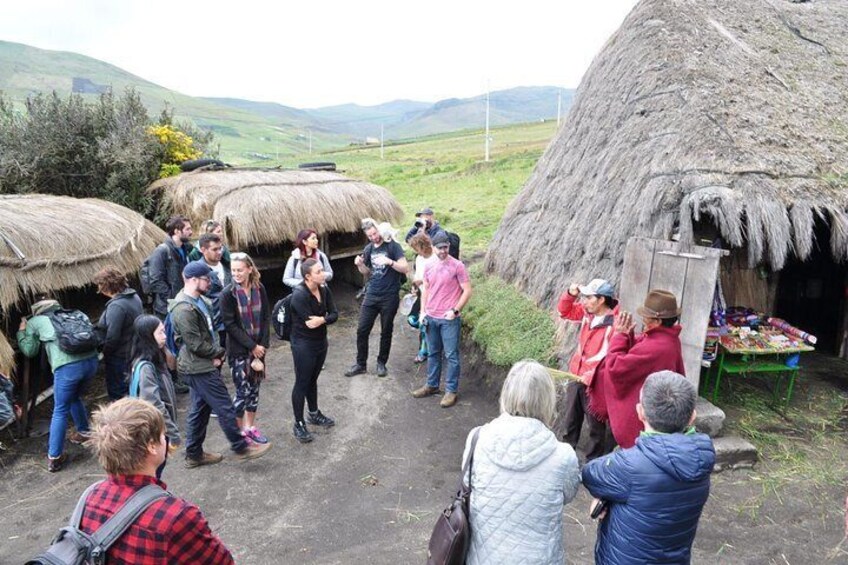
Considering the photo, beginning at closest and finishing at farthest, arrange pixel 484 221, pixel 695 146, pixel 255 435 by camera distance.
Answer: pixel 255 435, pixel 695 146, pixel 484 221

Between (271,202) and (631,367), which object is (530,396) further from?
(271,202)

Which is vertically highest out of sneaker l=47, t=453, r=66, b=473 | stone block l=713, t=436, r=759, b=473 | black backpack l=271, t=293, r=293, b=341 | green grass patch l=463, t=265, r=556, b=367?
black backpack l=271, t=293, r=293, b=341

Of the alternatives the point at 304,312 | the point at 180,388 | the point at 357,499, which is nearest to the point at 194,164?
the point at 180,388

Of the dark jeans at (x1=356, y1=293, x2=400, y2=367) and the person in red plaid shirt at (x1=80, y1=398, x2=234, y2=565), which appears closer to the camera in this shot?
the person in red plaid shirt at (x1=80, y1=398, x2=234, y2=565)

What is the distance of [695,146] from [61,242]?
24.3ft

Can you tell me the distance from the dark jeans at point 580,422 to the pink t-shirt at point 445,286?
192 centimetres

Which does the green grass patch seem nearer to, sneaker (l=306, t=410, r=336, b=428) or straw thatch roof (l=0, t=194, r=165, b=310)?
sneaker (l=306, t=410, r=336, b=428)

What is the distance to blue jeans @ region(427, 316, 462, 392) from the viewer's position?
6.44 m

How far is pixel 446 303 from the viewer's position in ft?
21.0

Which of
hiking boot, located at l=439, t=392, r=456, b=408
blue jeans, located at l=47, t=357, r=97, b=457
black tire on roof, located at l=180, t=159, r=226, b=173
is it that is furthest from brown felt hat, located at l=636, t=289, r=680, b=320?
black tire on roof, located at l=180, t=159, r=226, b=173

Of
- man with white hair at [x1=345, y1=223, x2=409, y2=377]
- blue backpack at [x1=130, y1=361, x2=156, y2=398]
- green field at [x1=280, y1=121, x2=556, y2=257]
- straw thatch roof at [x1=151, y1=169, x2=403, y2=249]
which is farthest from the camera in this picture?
green field at [x1=280, y1=121, x2=556, y2=257]

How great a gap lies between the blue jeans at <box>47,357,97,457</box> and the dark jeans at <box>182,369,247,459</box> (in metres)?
1.00

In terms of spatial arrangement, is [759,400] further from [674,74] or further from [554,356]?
[674,74]

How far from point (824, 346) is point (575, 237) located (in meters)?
4.39
